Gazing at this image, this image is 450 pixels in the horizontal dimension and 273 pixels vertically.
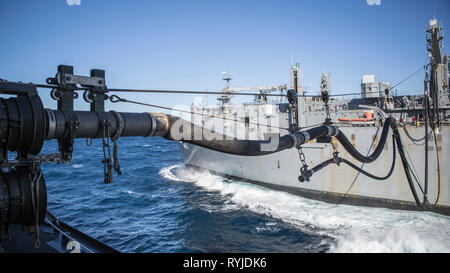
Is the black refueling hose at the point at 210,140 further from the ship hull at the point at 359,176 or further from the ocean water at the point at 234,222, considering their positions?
the ship hull at the point at 359,176

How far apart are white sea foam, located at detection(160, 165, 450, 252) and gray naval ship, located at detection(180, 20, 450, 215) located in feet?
3.70

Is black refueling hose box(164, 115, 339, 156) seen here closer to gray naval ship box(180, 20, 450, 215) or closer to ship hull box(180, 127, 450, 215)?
gray naval ship box(180, 20, 450, 215)

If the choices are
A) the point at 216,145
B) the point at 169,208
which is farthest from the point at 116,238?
the point at 216,145

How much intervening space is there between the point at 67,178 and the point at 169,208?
18.2 meters

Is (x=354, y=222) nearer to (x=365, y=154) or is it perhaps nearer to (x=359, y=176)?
(x=359, y=176)

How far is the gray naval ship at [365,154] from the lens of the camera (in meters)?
17.3

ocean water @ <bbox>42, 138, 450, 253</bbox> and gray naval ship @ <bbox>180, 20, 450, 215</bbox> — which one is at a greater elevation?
gray naval ship @ <bbox>180, 20, 450, 215</bbox>

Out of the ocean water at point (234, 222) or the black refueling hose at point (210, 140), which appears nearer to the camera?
the black refueling hose at point (210, 140)

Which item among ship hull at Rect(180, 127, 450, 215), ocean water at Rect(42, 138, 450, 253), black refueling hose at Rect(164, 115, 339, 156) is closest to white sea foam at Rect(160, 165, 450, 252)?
ocean water at Rect(42, 138, 450, 253)

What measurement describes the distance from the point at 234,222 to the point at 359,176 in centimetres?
1013

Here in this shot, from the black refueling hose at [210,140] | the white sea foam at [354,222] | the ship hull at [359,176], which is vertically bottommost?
the white sea foam at [354,222]

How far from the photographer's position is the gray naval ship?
17.3 m

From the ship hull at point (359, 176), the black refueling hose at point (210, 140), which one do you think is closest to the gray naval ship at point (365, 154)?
the ship hull at point (359, 176)
